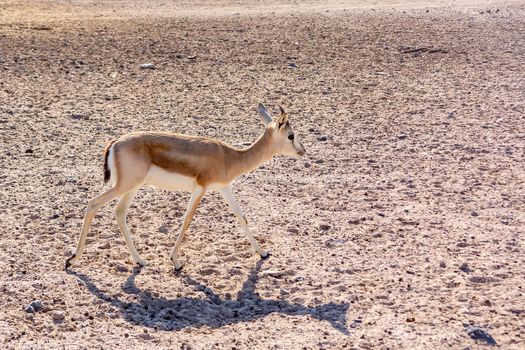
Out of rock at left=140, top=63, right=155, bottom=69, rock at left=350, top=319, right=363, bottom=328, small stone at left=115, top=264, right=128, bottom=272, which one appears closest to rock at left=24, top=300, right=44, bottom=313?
small stone at left=115, top=264, right=128, bottom=272

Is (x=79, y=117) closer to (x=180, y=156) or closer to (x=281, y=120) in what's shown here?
(x=281, y=120)

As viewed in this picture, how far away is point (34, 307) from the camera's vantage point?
22.0 ft

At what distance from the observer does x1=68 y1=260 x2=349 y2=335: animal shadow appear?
6625mm

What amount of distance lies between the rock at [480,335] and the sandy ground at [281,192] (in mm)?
82

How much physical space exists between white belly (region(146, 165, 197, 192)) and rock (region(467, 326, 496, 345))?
2.81 meters

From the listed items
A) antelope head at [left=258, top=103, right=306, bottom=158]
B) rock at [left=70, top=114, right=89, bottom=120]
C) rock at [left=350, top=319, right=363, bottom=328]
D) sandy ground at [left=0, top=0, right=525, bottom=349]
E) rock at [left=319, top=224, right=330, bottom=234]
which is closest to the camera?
rock at [left=350, top=319, right=363, bottom=328]

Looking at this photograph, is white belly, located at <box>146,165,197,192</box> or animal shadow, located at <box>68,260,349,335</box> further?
white belly, located at <box>146,165,197,192</box>

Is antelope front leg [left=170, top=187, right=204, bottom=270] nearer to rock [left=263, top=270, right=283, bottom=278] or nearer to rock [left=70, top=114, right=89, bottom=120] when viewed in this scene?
rock [left=263, top=270, right=283, bottom=278]

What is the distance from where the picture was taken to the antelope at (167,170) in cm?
744

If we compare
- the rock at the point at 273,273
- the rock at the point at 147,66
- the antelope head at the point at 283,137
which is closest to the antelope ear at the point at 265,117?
the antelope head at the point at 283,137

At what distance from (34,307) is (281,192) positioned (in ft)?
11.6

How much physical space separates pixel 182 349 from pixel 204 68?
30.6 ft

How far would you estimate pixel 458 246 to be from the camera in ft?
26.1

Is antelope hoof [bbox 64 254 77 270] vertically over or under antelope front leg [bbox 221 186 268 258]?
under
